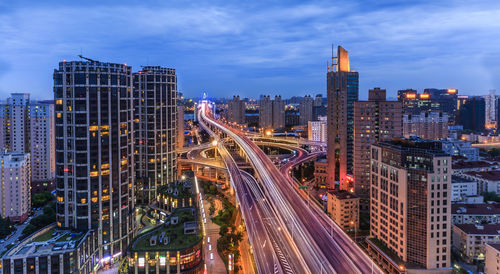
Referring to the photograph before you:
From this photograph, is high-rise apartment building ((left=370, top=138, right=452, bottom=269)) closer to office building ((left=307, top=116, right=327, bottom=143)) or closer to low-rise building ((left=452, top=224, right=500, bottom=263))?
low-rise building ((left=452, top=224, right=500, bottom=263))

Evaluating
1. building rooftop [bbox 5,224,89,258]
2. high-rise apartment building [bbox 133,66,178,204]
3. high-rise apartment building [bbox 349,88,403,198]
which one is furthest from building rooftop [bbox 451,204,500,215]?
high-rise apartment building [bbox 133,66,178,204]

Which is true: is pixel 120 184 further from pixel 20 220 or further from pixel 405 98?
pixel 405 98

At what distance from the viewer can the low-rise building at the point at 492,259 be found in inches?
1085

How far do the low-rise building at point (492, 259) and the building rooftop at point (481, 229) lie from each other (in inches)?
152

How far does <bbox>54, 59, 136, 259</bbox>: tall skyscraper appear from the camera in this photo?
33375 mm

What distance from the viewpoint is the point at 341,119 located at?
5328 centimetres

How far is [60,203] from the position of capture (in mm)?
33875

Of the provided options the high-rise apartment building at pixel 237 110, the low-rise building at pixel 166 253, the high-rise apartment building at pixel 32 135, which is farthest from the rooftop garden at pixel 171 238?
the high-rise apartment building at pixel 237 110

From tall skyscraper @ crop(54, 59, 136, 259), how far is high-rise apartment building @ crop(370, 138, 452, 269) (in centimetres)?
2588

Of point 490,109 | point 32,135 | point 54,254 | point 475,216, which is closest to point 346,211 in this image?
point 475,216

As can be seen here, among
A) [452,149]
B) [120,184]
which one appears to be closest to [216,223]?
[120,184]

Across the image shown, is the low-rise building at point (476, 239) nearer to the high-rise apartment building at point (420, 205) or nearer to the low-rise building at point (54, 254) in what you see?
the high-rise apartment building at point (420, 205)

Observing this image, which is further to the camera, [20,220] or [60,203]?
[20,220]

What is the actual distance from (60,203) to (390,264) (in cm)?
2990
